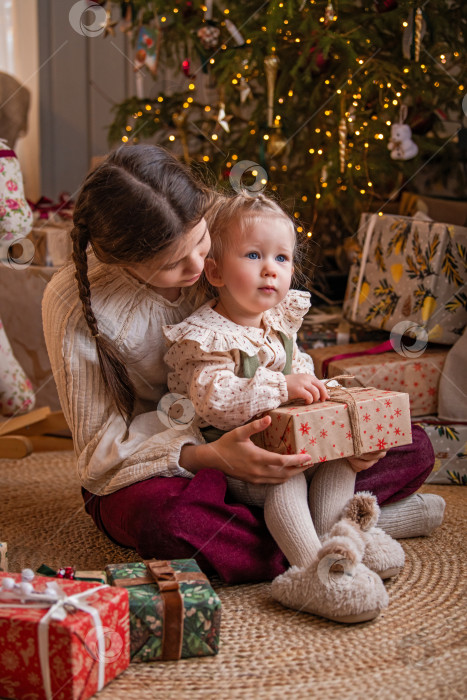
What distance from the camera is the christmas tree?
2057 millimetres

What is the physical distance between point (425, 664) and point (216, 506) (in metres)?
0.36

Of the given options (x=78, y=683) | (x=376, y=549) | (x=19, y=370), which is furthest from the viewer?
(x=19, y=370)

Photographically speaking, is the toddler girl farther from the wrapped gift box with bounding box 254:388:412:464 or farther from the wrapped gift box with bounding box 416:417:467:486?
the wrapped gift box with bounding box 416:417:467:486

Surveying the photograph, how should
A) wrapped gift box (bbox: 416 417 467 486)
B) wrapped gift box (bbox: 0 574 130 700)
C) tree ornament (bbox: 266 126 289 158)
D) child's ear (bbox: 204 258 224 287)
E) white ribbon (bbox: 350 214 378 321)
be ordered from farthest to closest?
tree ornament (bbox: 266 126 289 158) < white ribbon (bbox: 350 214 378 321) < wrapped gift box (bbox: 416 417 467 486) < child's ear (bbox: 204 258 224 287) < wrapped gift box (bbox: 0 574 130 700)

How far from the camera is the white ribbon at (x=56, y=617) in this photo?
0.91 metres

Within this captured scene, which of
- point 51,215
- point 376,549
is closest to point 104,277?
point 376,549

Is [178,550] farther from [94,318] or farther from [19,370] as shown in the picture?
[19,370]

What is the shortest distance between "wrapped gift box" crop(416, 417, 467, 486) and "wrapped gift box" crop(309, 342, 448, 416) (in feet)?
0.18

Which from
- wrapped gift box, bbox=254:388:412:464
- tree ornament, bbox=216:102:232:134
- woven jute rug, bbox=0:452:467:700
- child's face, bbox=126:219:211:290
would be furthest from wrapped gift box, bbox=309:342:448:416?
tree ornament, bbox=216:102:232:134

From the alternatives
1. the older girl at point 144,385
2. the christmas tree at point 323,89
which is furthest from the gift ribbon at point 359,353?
the older girl at point 144,385

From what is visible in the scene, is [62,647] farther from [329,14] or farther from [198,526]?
[329,14]

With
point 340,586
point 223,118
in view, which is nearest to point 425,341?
point 340,586

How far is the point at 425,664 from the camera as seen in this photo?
3.30 feet

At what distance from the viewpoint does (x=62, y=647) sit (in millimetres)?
896
